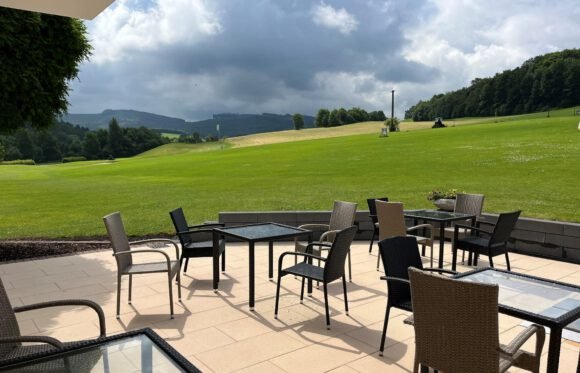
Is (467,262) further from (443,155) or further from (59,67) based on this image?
(443,155)

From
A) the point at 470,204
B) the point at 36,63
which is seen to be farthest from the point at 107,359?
the point at 470,204

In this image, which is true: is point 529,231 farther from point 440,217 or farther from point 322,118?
point 322,118

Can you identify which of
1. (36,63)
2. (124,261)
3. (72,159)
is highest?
(36,63)

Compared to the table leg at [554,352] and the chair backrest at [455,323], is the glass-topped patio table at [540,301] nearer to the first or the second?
the table leg at [554,352]

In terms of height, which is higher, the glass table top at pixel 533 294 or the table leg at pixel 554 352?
the glass table top at pixel 533 294

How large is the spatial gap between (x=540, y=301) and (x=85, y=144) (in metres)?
81.5

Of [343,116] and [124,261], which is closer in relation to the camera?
[124,261]

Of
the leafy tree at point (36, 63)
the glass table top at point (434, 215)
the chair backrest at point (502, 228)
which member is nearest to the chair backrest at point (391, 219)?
the glass table top at point (434, 215)

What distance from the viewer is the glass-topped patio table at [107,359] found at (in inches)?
75.2

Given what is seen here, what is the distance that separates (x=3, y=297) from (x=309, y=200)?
11525 millimetres

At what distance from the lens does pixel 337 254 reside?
13.0 feet

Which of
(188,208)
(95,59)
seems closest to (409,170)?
(188,208)

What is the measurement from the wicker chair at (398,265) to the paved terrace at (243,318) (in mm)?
479

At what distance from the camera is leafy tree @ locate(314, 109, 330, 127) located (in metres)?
101
